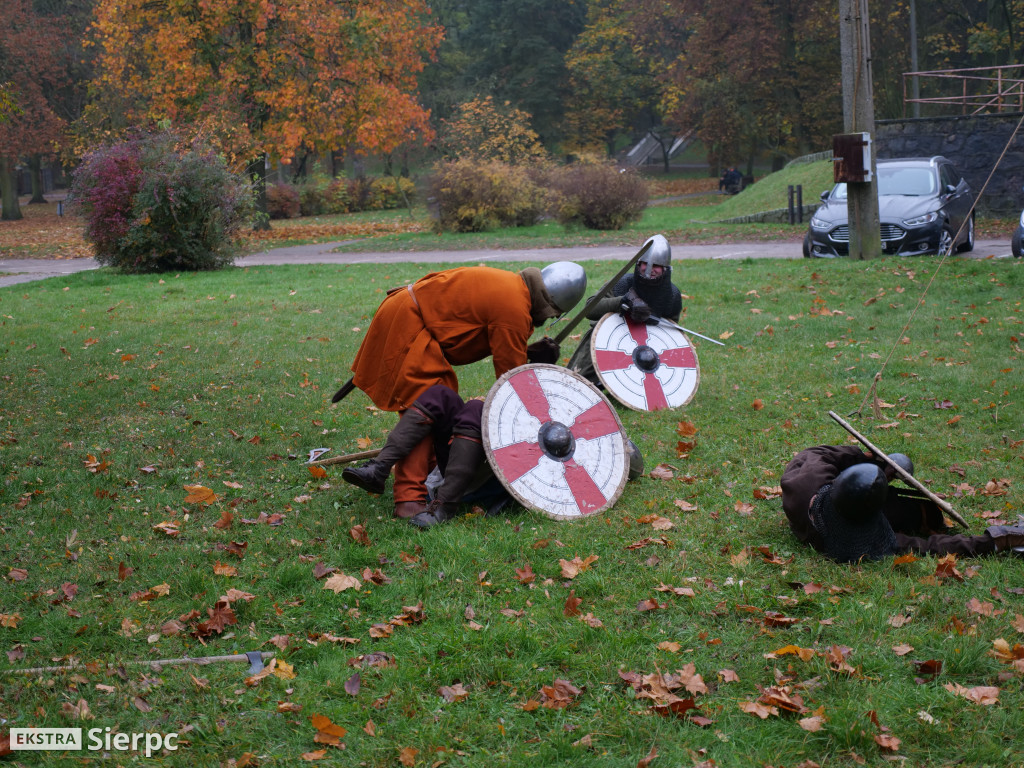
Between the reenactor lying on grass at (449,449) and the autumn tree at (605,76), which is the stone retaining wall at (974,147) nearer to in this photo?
the reenactor lying on grass at (449,449)

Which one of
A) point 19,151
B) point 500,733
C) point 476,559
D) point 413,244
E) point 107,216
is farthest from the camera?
point 19,151

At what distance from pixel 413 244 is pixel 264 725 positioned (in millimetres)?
20129

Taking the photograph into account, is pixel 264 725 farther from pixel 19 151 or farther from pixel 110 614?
pixel 19 151

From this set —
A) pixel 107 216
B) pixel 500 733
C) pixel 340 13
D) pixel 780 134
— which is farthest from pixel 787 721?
pixel 780 134

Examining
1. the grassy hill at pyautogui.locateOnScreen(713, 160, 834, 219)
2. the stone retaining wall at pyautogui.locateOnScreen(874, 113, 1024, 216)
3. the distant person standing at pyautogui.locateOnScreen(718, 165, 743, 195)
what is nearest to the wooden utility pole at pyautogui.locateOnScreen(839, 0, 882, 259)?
the stone retaining wall at pyautogui.locateOnScreen(874, 113, 1024, 216)

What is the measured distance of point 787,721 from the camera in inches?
129

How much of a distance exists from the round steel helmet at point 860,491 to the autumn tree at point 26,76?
132 feet

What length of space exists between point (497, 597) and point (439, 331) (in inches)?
66.3

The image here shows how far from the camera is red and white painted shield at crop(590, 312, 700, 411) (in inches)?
288

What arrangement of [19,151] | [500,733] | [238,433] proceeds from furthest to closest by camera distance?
1. [19,151]
2. [238,433]
3. [500,733]

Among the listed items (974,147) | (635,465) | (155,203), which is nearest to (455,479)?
(635,465)

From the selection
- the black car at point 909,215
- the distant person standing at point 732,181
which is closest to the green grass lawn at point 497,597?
the black car at point 909,215

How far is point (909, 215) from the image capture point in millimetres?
15844

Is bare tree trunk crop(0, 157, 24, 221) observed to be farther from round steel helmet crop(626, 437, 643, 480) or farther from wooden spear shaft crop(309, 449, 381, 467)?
round steel helmet crop(626, 437, 643, 480)
